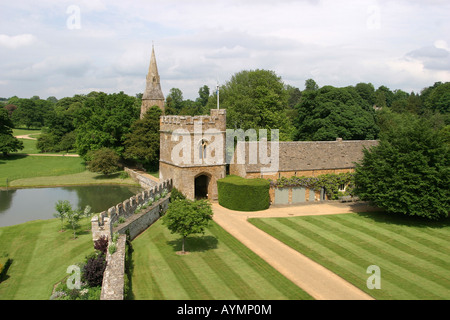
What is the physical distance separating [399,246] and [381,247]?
1.16m

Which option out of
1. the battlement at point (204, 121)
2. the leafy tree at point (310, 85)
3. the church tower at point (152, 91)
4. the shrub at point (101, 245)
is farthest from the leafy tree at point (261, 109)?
the leafy tree at point (310, 85)

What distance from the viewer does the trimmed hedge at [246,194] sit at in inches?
1177

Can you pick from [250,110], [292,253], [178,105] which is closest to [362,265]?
[292,253]

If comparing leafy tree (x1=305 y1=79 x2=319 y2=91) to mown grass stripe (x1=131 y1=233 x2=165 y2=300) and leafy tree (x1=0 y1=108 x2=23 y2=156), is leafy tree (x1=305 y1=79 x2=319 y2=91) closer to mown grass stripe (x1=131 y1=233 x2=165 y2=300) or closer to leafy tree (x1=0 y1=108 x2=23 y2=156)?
leafy tree (x1=0 y1=108 x2=23 y2=156)

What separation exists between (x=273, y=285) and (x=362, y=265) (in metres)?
5.43

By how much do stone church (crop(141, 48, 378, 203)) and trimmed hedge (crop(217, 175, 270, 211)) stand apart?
78.3 inches

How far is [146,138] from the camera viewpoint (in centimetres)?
4759

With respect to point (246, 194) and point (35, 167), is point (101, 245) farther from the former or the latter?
point (35, 167)

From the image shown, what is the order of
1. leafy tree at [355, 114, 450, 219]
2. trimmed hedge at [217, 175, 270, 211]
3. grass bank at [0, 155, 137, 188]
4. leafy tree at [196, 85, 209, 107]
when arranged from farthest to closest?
1. leafy tree at [196, 85, 209, 107]
2. grass bank at [0, 155, 137, 188]
3. trimmed hedge at [217, 175, 270, 211]
4. leafy tree at [355, 114, 450, 219]

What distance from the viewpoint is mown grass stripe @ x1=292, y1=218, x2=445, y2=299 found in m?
16.5

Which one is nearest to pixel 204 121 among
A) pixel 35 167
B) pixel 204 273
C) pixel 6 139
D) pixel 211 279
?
pixel 204 273

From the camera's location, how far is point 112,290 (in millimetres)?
14195

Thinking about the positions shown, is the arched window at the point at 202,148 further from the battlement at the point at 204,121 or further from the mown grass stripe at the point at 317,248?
the mown grass stripe at the point at 317,248

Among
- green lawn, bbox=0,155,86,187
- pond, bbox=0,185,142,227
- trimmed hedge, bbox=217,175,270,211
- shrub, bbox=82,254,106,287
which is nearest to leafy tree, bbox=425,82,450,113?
trimmed hedge, bbox=217,175,270,211
